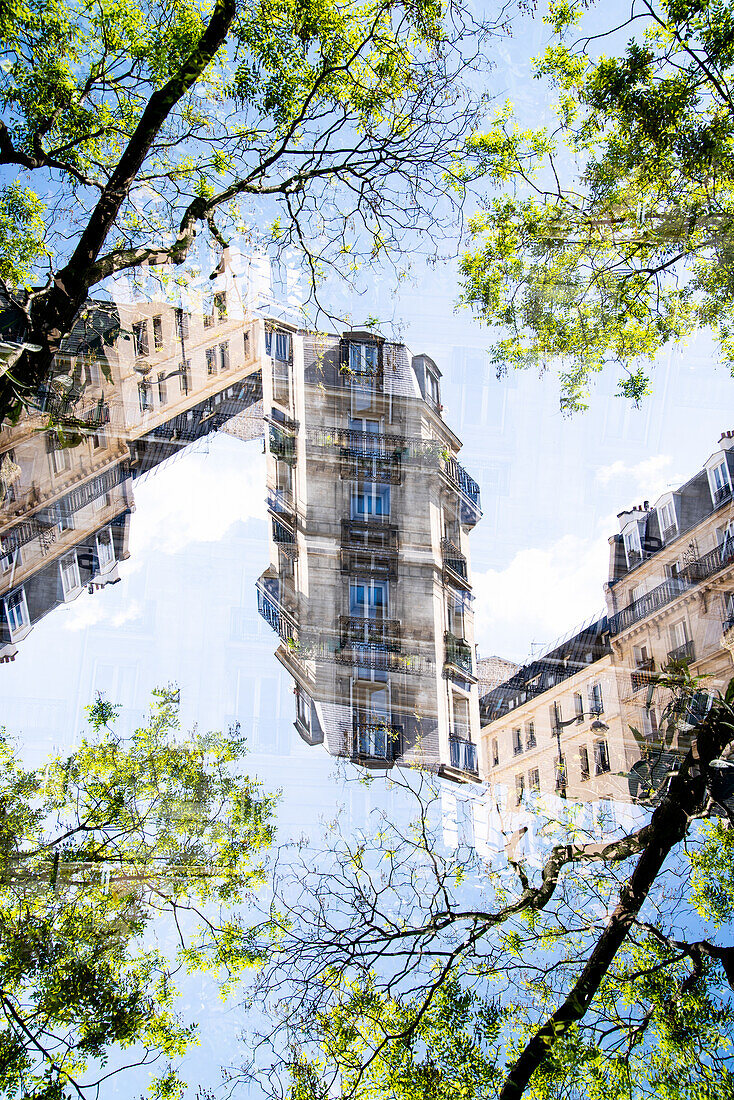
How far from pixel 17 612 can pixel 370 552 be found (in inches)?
60.8

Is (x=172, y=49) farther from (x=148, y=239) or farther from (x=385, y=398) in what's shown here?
(x=385, y=398)

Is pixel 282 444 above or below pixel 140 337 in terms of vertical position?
below

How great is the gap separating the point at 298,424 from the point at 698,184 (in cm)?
205

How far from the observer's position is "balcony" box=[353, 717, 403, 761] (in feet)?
9.52

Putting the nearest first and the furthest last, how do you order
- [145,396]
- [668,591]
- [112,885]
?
[112,885] < [145,396] < [668,591]

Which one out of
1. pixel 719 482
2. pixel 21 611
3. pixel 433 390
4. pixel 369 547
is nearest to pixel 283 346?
pixel 433 390

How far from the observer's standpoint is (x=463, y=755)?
295cm

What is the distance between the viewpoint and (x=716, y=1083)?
2.04m

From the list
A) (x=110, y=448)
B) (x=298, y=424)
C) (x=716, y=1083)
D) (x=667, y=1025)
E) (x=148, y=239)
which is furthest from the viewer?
(x=298, y=424)

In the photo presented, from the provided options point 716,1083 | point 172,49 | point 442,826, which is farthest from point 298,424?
point 716,1083

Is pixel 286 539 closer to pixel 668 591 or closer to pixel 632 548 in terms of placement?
pixel 632 548

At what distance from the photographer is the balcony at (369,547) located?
309cm

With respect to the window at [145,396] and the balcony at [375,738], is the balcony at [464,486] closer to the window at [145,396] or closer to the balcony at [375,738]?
the balcony at [375,738]

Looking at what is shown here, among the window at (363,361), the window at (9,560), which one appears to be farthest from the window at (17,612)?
the window at (363,361)
